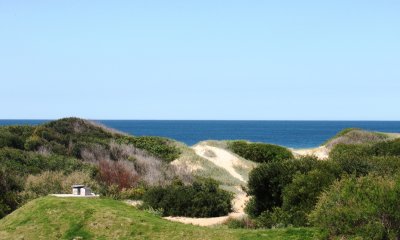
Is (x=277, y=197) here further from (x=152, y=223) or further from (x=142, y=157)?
(x=142, y=157)

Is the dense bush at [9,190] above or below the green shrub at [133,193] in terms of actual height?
above

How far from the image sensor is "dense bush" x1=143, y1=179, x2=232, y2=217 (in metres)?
23.5

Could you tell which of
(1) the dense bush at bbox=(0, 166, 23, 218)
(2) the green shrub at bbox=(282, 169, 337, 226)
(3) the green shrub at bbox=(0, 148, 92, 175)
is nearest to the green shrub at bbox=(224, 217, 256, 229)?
(2) the green shrub at bbox=(282, 169, 337, 226)

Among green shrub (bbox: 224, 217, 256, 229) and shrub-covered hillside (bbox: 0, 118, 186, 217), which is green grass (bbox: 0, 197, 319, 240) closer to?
green shrub (bbox: 224, 217, 256, 229)

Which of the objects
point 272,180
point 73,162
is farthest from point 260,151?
point 272,180

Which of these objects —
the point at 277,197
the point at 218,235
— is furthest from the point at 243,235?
the point at 277,197

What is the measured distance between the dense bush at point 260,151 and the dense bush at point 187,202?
2409cm

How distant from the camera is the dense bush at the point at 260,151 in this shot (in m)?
49.0

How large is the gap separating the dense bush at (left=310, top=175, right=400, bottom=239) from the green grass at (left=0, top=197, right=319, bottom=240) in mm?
674

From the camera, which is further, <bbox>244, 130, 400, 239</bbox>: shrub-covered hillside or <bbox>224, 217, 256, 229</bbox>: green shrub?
<bbox>224, 217, 256, 229</bbox>: green shrub

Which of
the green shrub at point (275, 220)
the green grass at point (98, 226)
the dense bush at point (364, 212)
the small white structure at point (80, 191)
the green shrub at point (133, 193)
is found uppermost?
the dense bush at point (364, 212)

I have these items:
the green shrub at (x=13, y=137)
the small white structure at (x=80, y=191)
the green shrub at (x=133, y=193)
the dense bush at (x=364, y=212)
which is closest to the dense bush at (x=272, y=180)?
the small white structure at (x=80, y=191)

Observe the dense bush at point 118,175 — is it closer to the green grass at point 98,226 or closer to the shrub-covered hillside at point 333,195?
the shrub-covered hillside at point 333,195

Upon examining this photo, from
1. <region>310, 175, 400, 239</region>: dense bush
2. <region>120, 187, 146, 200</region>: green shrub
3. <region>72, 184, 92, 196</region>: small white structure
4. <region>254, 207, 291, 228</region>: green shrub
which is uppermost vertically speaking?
<region>310, 175, 400, 239</region>: dense bush
